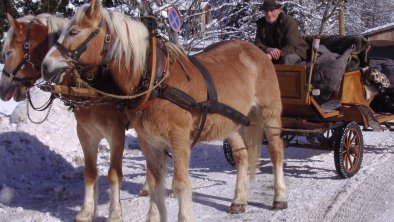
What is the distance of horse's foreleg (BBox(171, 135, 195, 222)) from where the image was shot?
4.17 meters

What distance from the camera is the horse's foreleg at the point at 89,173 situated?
16.3 ft

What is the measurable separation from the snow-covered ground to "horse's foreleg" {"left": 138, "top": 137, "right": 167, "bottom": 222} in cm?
54

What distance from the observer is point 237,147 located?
594cm

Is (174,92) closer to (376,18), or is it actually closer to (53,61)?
(53,61)

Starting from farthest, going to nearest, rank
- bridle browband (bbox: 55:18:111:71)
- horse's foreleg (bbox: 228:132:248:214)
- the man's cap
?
1. the man's cap
2. horse's foreleg (bbox: 228:132:248:214)
3. bridle browband (bbox: 55:18:111:71)

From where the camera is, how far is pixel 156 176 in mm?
4676

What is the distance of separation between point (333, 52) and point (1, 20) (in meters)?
12.1

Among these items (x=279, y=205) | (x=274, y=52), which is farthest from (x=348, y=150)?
(x=279, y=205)

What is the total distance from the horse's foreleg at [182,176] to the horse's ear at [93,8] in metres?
1.19

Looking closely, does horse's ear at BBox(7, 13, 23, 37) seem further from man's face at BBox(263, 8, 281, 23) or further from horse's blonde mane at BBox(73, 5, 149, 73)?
man's face at BBox(263, 8, 281, 23)

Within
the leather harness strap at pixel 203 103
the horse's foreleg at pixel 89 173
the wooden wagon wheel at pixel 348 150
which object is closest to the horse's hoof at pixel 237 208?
the leather harness strap at pixel 203 103

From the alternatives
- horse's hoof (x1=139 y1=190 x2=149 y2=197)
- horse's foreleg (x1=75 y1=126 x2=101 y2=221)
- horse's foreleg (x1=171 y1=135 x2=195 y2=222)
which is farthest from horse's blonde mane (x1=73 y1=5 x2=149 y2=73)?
horse's hoof (x1=139 y1=190 x2=149 y2=197)

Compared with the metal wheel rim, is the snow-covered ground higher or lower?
lower

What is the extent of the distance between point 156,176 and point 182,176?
517 millimetres
